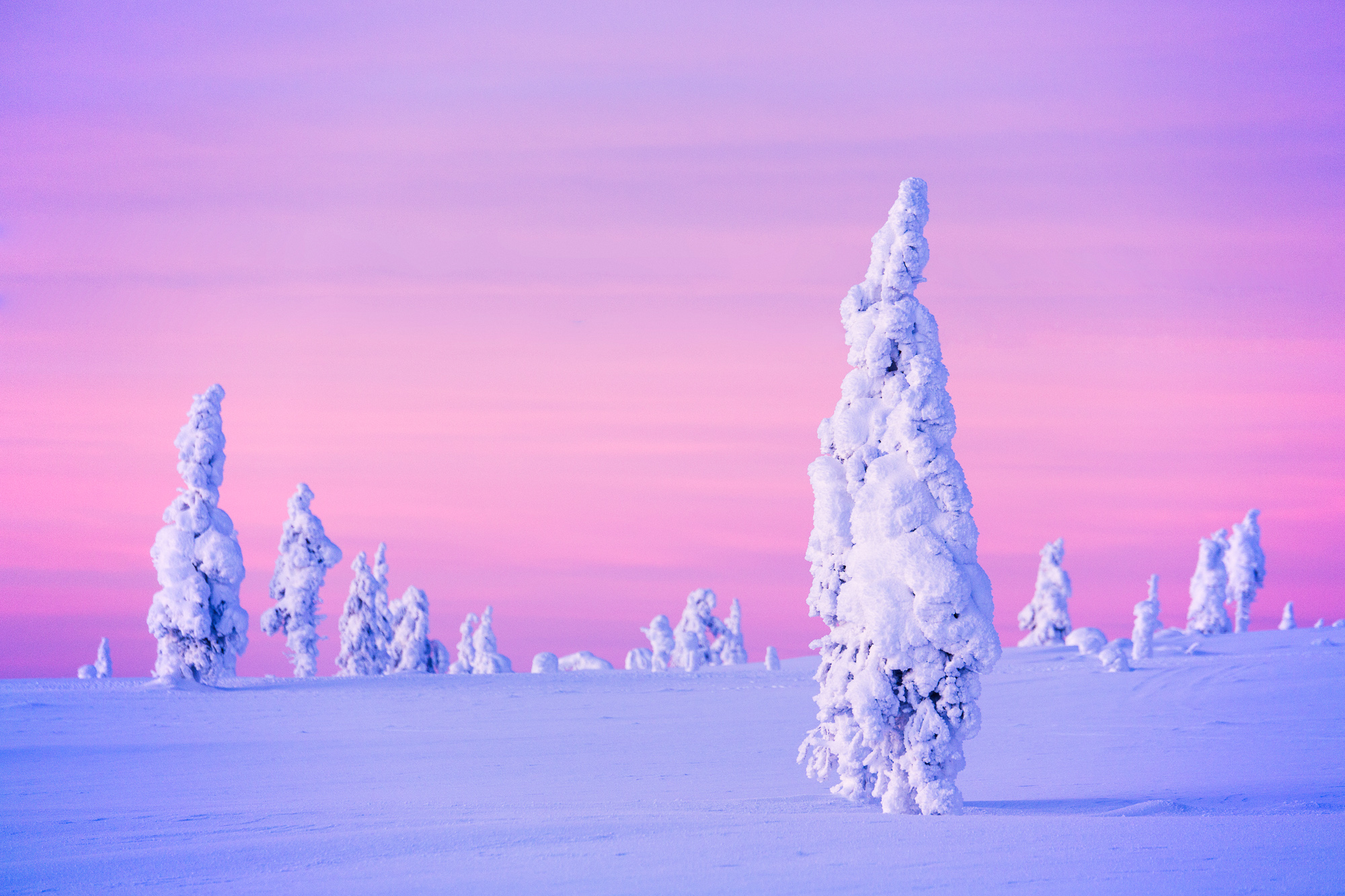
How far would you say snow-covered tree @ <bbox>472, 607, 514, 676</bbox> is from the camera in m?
76.2

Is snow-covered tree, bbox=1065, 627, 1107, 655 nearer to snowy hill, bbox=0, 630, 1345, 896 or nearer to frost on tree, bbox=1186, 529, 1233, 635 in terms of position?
snowy hill, bbox=0, 630, 1345, 896

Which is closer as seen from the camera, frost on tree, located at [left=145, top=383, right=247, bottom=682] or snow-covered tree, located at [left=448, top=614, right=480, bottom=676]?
frost on tree, located at [left=145, top=383, right=247, bottom=682]

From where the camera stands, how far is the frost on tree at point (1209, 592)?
82.3 meters

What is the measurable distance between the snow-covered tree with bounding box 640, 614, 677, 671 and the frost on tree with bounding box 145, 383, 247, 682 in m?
38.6

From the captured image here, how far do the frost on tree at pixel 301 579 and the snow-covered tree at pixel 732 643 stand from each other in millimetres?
26737

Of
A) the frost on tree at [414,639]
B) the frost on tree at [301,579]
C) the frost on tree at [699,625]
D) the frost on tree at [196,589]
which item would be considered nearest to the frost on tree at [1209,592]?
the frost on tree at [699,625]

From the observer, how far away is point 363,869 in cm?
1427

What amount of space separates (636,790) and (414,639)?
46.3 metres

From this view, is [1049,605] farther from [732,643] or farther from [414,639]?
[414,639]

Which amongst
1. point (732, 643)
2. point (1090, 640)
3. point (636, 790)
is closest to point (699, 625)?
point (732, 643)

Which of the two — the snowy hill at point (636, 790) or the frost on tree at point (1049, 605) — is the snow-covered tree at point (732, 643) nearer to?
the frost on tree at point (1049, 605)

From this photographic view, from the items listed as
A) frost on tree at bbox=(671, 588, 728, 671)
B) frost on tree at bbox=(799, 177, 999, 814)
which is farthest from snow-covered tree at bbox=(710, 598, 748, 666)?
frost on tree at bbox=(799, 177, 999, 814)

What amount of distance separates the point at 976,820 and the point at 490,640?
203 ft

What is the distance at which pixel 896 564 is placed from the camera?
19344mm
